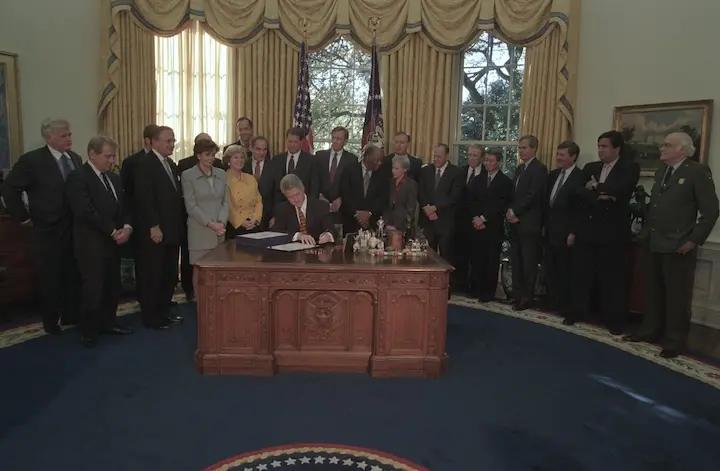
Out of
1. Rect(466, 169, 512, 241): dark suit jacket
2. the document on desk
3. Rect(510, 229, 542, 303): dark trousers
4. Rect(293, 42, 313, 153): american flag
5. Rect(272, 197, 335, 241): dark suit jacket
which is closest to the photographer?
the document on desk

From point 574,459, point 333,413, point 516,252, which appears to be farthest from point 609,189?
point 333,413

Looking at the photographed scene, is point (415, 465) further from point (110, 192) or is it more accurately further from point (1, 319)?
point (1, 319)

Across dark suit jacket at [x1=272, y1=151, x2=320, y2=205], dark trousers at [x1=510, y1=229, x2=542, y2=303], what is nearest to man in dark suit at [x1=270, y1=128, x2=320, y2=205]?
dark suit jacket at [x1=272, y1=151, x2=320, y2=205]

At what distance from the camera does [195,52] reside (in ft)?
24.0

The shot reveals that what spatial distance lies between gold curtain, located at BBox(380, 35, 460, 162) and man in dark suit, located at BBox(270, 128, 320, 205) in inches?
71.2

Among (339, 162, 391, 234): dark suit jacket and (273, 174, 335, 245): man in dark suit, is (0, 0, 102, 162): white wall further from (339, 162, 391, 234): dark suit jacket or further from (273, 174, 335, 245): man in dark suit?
(273, 174, 335, 245): man in dark suit

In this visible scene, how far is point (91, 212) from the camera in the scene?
4242mm

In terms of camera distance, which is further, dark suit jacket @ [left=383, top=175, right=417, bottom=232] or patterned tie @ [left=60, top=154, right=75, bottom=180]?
dark suit jacket @ [left=383, top=175, right=417, bottom=232]

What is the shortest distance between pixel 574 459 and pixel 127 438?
2.32 meters

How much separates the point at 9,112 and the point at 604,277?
637cm

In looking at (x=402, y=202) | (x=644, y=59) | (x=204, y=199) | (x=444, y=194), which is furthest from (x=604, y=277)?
(x=204, y=199)

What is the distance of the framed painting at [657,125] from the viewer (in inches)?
218

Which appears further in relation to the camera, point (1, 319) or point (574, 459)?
point (1, 319)

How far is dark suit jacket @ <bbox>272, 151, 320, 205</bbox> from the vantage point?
18.9 ft
